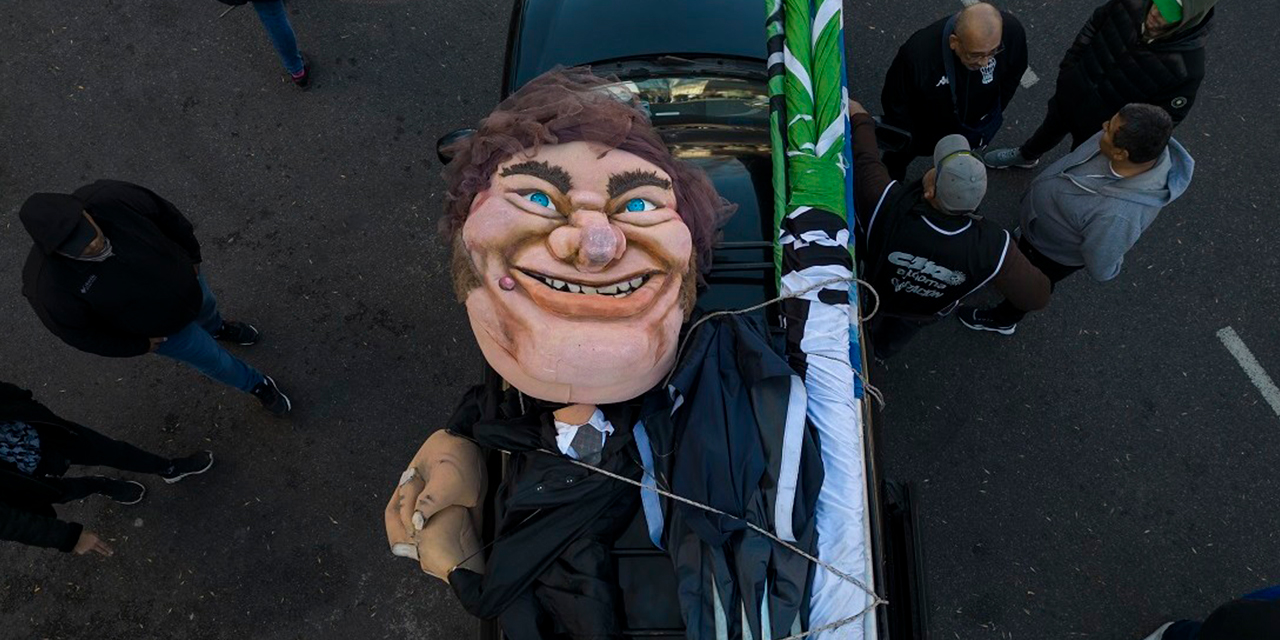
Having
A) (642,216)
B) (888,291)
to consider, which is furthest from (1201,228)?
(642,216)

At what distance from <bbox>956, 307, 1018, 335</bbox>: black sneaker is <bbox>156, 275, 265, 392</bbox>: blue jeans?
372cm

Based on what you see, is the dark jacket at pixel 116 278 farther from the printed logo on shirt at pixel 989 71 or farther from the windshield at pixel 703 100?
the printed logo on shirt at pixel 989 71

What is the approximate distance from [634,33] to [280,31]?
85.7 inches

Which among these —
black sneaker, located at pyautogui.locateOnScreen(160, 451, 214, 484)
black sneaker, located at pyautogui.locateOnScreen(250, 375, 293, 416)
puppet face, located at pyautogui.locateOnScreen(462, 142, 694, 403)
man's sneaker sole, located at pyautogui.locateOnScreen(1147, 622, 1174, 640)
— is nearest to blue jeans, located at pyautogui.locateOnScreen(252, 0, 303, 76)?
black sneaker, located at pyautogui.locateOnScreen(250, 375, 293, 416)

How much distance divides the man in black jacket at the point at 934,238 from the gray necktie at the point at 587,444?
57.3 inches

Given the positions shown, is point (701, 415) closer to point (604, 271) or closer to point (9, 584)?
point (604, 271)

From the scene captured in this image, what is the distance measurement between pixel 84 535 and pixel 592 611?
7.80ft

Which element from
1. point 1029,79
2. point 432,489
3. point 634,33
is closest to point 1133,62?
point 1029,79

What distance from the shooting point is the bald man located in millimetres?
3059

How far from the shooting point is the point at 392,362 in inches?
155

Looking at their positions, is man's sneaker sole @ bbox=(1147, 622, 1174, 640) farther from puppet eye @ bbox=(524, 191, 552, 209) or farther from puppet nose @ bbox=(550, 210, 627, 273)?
puppet eye @ bbox=(524, 191, 552, 209)

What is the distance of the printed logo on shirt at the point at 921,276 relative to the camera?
2768 millimetres

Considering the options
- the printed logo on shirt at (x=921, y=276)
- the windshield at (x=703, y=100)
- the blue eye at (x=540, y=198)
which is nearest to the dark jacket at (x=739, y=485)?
the blue eye at (x=540, y=198)

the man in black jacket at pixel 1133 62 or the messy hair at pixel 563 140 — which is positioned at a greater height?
the messy hair at pixel 563 140
